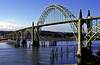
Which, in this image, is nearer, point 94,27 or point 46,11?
point 94,27

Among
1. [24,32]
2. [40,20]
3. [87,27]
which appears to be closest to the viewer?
[87,27]

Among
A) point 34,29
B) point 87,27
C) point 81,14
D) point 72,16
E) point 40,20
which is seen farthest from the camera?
point 34,29

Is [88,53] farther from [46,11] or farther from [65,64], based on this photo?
[46,11]

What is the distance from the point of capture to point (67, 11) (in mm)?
51406

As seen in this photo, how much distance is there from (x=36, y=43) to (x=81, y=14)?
47.7m

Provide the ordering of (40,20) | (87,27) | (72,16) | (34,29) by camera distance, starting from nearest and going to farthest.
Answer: (87,27) < (72,16) < (40,20) < (34,29)

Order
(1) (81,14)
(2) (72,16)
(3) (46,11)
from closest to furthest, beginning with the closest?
(1) (81,14)
(2) (72,16)
(3) (46,11)

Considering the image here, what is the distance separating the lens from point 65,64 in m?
30.2

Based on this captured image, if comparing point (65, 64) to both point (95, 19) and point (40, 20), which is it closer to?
point (95, 19)

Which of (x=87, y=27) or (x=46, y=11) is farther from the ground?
(x=46, y=11)


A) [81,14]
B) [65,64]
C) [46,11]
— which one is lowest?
[65,64]

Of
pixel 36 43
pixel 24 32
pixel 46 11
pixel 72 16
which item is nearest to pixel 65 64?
pixel 72 16

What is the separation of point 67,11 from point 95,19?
48.8ft

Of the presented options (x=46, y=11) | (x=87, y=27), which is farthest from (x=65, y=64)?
(x=46, y=11)
